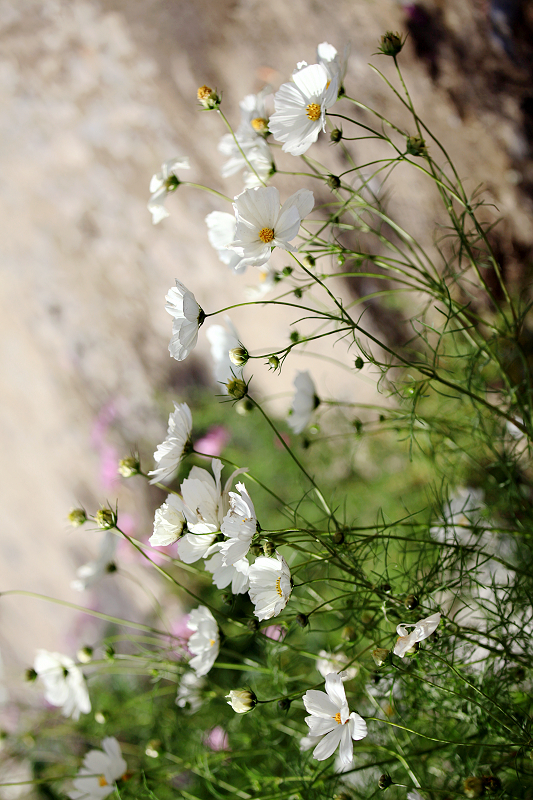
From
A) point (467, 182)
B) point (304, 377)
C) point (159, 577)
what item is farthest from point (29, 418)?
point (467, 182)

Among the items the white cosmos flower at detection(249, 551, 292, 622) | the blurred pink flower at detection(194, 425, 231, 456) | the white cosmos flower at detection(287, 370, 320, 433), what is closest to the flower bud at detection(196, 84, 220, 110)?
the white cosmos flower at detection(287, 370, 320, 433)

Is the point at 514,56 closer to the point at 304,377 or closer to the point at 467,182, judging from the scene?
the point at 467,182

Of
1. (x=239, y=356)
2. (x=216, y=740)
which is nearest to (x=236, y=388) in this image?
(x=239, y=356)

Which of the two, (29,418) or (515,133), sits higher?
(515,133)

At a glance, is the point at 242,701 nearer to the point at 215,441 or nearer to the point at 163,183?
the point at 163,183

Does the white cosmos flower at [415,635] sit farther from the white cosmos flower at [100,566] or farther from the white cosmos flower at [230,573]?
the white cosmos flower at [100,566]

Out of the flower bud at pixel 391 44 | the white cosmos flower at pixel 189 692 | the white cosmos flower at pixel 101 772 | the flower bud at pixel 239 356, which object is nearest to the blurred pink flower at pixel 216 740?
the white cosmos flower at pixel 189 692
